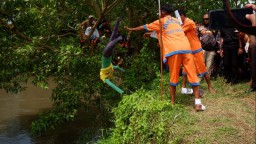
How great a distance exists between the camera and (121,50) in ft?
25.3

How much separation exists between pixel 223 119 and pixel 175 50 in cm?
123

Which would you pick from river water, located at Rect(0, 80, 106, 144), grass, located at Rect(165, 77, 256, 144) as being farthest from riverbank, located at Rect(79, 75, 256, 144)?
river water, located at Rect(0, 80, 106, 144)

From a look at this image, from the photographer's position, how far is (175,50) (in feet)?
17.3

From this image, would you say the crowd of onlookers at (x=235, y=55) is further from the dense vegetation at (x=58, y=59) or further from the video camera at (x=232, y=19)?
the video camera at (x=232, y=19)

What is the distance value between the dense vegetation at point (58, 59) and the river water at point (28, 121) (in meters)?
1.08

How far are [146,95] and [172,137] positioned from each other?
4.36ft

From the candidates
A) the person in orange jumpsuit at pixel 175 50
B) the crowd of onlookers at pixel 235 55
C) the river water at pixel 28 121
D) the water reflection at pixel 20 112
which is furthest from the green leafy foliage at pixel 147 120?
the water reflection at pixel 20 112

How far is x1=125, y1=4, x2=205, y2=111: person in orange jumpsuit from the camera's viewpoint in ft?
17.3

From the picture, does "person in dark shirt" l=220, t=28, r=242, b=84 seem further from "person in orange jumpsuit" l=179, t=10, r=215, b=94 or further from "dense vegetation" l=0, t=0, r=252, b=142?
"dense vegetation" l=0, t=0, r=252, b=142

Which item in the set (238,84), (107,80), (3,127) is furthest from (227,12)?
(3,127)

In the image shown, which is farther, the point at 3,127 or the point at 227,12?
the point at 3,127

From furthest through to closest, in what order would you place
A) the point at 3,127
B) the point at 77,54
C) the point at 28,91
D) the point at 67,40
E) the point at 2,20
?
the point at 28,91 < the point at 3,127 < the point at 67,40 < the point at 2,20 < the point at 77,54

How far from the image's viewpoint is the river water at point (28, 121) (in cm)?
842

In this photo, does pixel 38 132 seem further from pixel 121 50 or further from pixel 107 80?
pixel 121 50
